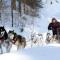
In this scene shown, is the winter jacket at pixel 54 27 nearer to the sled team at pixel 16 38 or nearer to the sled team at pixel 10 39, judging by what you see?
the sled team at pixel 16 38

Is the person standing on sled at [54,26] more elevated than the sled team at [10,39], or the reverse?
the person standing on sled at [54,26]

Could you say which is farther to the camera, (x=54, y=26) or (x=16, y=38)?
(x=54, y=26)

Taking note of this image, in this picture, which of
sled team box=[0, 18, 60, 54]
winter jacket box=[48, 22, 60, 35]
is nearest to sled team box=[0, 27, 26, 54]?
sled team box=[0, 18, 60, 54]

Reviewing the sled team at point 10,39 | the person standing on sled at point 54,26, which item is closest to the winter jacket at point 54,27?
the person standing on sled at point 54,26

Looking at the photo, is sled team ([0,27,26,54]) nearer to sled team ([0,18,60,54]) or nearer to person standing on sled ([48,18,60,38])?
sled team ([0,18,60,54])

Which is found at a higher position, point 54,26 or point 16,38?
point 54,26

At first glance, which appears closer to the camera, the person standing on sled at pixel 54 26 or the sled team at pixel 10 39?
the sled team at pixel 10 39

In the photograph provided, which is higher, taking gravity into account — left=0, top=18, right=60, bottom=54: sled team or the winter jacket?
the winter jacket

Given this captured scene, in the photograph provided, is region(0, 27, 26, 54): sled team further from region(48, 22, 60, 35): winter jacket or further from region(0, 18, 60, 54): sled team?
region(48, 22, 60, 35): winter jacket

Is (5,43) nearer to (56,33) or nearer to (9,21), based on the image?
(9,21)

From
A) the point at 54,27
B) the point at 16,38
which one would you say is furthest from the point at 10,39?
the point at 54,27

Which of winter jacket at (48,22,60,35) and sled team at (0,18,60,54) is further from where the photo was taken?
winter jacket at (48,22,60,35)

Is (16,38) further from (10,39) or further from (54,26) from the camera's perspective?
(54,26)

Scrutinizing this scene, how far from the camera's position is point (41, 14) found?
4320mm
